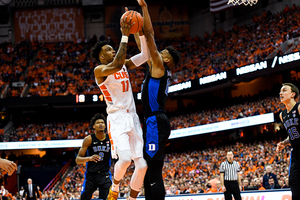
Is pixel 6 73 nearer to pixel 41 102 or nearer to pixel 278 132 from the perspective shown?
pixel 41 102

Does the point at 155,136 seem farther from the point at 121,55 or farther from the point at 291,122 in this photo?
the point at 291,122

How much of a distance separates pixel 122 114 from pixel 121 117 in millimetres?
57

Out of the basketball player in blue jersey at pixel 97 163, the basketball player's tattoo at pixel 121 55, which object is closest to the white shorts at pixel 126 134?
the basketball player's tattoo at pixel 121 55

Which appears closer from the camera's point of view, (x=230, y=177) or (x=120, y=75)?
(x=120, y=75)

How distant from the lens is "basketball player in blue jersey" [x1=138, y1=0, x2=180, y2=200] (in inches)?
201

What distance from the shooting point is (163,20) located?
123 feet

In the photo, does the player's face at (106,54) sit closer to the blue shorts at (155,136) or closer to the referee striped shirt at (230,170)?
the blue shorts at (155,136)

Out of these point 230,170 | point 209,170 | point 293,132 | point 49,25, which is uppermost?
point 49,25

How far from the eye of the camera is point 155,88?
532cm

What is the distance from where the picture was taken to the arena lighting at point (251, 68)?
2242 centimetres

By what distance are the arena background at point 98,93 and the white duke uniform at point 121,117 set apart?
16658 millimetres

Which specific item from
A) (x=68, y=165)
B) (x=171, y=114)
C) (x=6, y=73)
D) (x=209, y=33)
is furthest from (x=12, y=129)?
(x=209, y=33)

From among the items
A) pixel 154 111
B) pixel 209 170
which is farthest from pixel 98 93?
pixel 154 111

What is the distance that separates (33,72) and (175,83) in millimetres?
13412
